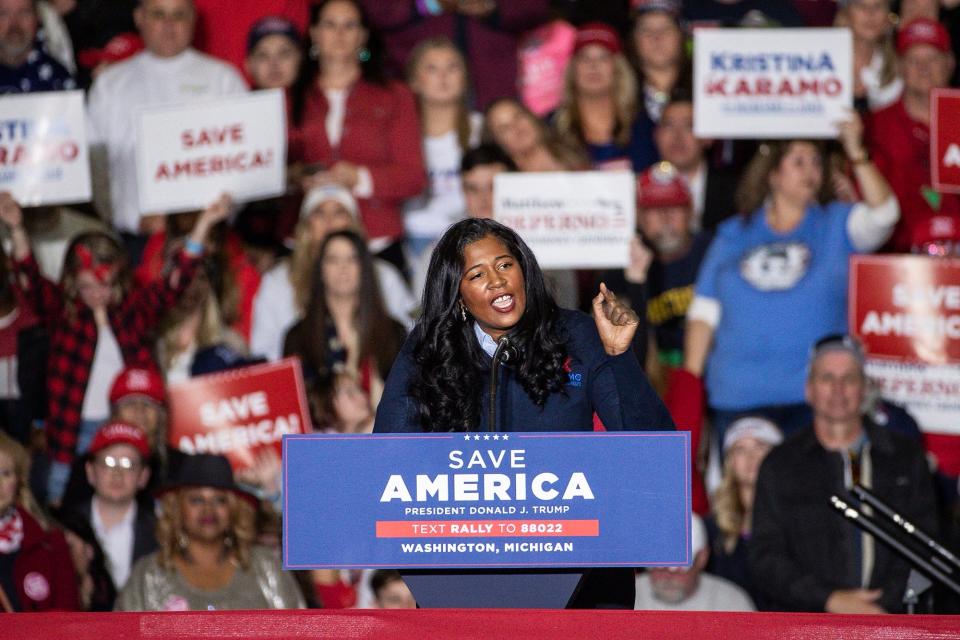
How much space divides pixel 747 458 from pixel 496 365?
3353mm

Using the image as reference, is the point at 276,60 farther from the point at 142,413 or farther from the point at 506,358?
the point at 506,358

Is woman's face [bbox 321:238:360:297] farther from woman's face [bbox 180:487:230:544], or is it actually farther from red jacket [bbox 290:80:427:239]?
woman's face [bbox 180:487:230:544]

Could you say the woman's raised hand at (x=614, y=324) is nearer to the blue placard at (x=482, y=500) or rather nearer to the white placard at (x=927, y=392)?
the blue placard at (x=482, y=500)

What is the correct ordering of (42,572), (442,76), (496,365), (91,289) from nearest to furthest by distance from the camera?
(496,365) < (42,572) < (91,289) < (442,76)

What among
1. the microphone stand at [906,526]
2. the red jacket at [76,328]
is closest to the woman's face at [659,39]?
the red jacket at [76,328]

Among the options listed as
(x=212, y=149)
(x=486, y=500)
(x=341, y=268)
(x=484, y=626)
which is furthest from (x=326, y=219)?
(x=484, y=626)

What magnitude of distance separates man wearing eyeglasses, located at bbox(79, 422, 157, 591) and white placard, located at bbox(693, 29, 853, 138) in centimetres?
280

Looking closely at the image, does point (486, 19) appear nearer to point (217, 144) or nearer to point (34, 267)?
point (217, 144)

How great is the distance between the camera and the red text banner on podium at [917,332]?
692cm

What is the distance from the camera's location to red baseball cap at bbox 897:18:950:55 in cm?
753

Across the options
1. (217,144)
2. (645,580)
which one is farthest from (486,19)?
(645,580)

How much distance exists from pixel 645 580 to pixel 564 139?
2142 millimetres

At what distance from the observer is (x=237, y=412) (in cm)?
685

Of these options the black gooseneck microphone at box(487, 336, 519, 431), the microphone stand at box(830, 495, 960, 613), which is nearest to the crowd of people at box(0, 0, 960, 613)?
the microphone stand at box(830, 495, 960, 613)
